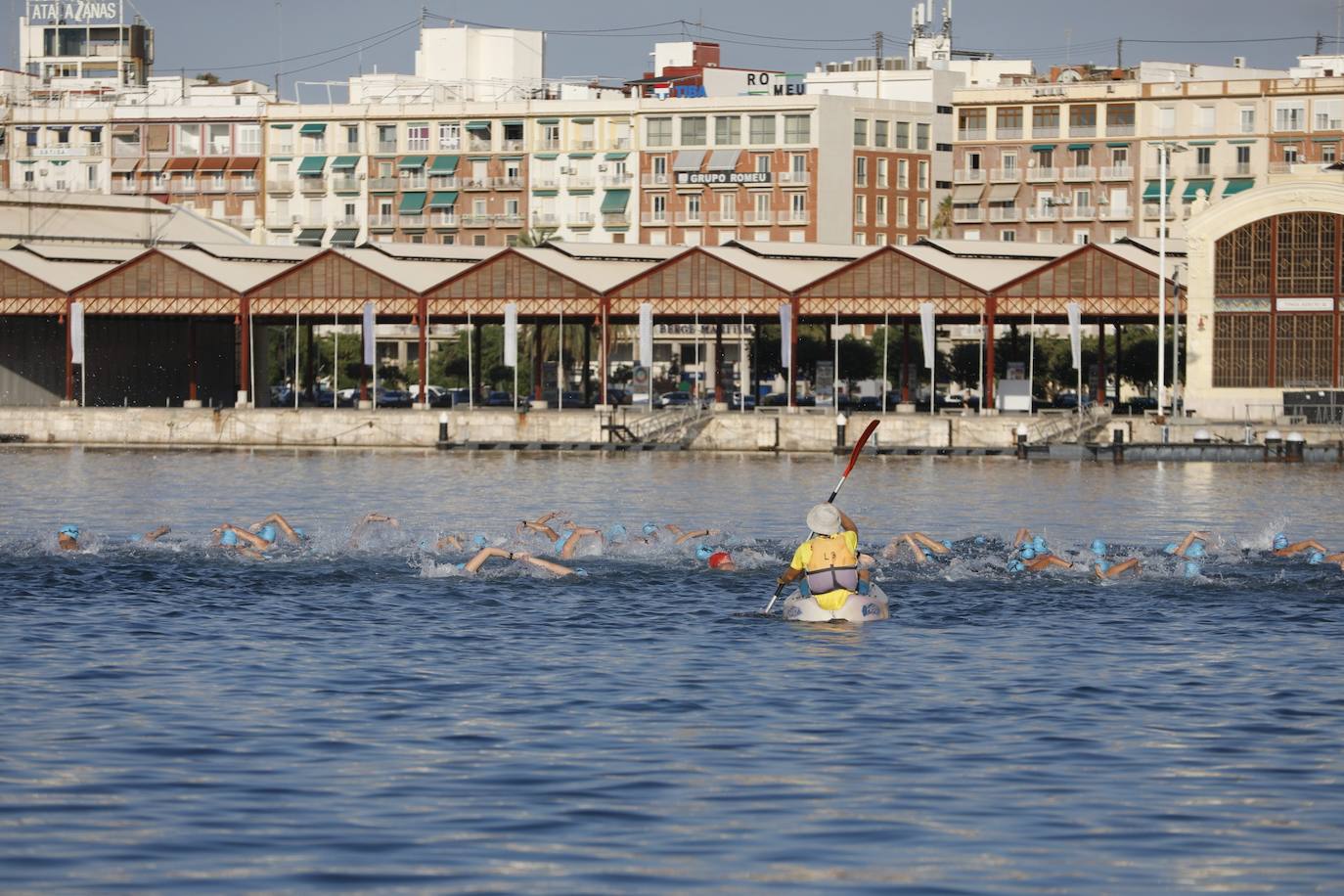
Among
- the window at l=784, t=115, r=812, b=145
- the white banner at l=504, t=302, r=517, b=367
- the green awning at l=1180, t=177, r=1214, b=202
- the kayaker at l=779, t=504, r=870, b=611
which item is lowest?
the kayaker at l=779, t=504, r=870, b=611

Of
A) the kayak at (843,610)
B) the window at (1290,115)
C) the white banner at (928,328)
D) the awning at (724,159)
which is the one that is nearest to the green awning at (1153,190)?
the window at (1290,115)

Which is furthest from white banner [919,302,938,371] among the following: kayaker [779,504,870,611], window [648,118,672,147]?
window [648,118,672,147]

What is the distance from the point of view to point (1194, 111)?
144 m

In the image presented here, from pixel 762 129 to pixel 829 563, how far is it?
120 m

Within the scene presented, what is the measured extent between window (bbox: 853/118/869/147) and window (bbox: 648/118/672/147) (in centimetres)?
1228

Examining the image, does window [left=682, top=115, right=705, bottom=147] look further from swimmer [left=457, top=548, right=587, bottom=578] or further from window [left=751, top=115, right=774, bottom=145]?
swimmer [left=457, top=548, right=587, bottom=578]

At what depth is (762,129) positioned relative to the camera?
14738 centimetres

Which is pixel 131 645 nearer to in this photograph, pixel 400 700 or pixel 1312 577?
pixel 400 700

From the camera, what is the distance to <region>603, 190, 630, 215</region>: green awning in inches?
5950

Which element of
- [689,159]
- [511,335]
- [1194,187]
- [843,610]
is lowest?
[843,610]

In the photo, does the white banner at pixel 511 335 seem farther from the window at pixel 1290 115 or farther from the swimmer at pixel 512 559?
the window at pixel 1290 115

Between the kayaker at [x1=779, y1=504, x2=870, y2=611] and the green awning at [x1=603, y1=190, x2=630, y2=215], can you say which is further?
the green awning at [x1=603, y1=190, x2=630, y2=215]

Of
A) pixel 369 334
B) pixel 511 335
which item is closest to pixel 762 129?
pixel 511 335

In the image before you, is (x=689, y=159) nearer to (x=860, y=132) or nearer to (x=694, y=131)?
(x=694, y=131)
